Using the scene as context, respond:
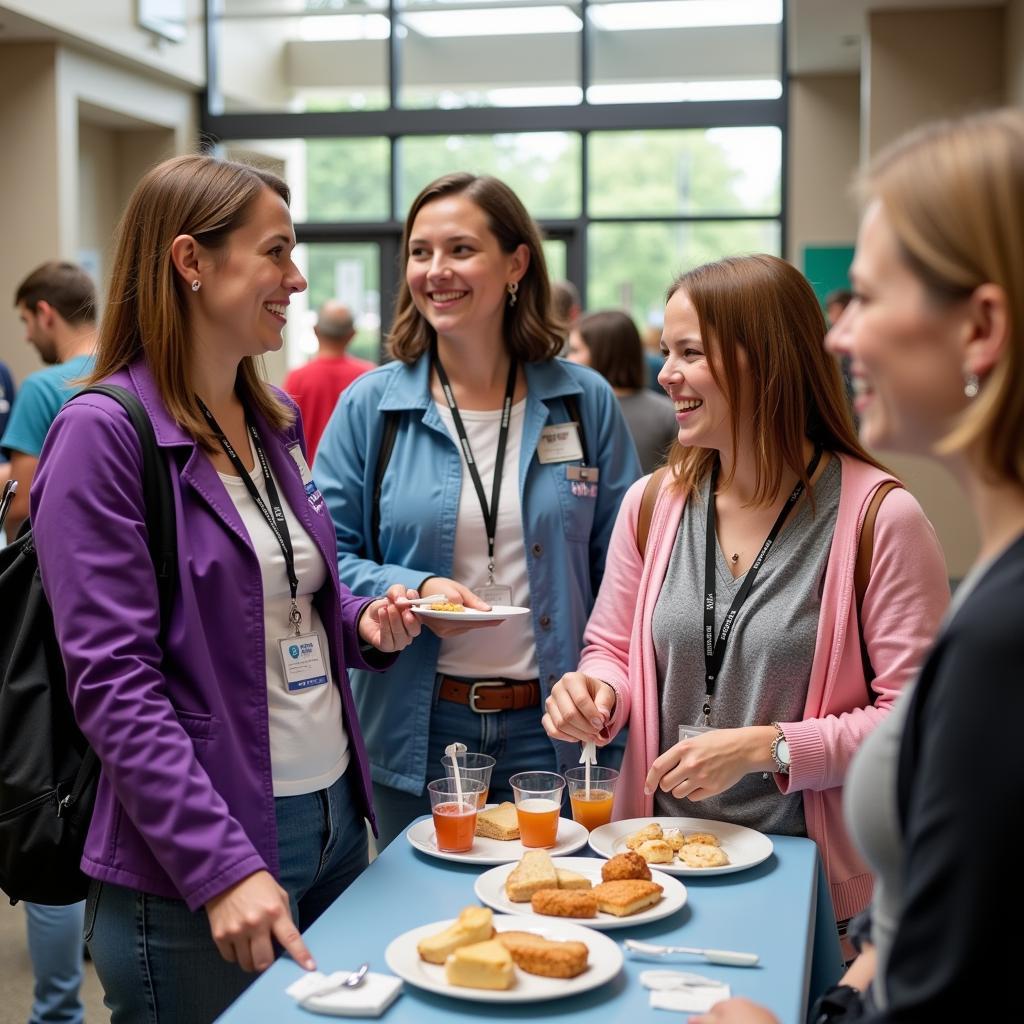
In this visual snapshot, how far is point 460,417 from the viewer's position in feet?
8.28

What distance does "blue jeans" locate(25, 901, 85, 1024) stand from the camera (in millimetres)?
2877

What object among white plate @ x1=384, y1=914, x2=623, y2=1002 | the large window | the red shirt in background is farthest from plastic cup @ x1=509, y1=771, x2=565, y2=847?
the large window

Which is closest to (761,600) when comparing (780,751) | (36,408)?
(780,751)

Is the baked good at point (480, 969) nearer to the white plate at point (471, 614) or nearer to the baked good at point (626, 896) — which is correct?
Answer: the baked good at point (626, 896)

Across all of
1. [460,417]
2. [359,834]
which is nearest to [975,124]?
[359,834]

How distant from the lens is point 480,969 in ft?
4.35

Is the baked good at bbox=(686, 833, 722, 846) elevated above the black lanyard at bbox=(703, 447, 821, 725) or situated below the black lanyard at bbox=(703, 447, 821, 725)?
below

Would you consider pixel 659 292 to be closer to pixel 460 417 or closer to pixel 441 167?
pixel 441 167

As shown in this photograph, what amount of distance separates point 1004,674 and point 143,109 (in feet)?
31.1

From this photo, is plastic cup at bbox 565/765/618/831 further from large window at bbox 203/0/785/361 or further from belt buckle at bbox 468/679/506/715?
large window at bbox 203/0/785/361

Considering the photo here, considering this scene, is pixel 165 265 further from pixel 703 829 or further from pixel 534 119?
pixel 534 119

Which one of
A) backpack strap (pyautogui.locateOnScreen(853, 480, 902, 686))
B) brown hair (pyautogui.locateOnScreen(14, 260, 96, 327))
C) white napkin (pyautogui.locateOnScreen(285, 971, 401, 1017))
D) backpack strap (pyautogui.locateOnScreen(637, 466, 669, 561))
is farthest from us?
brown hair (pyautogui.locateOnScreen(14, 260, 96, 327))

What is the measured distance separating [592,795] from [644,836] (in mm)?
129

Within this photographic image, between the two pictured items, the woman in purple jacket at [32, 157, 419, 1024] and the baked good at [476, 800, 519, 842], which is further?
the baked good at [476, 800, 519, 842]
